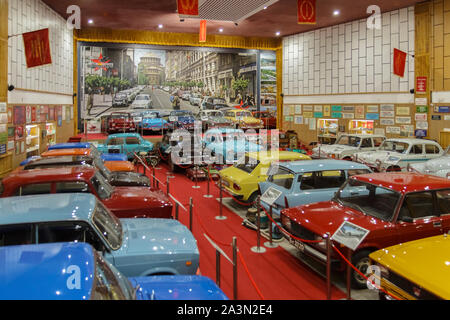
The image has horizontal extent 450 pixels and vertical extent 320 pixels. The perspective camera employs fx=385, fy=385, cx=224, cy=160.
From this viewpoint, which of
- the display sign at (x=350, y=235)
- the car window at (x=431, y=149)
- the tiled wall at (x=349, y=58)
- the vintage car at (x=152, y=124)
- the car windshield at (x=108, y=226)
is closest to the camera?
the car windshield at (x=108, y=226)

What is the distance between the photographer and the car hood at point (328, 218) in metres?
5.54

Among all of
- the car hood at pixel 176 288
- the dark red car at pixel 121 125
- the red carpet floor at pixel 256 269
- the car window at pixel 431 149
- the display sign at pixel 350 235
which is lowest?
the red carpet floor at pixel 256 269

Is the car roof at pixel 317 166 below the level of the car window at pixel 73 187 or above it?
above

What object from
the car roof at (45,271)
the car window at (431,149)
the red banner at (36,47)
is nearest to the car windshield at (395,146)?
the car window at (431,149)

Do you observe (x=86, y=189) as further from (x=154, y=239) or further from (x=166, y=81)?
(x=166, y=81)

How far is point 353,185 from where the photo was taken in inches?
266

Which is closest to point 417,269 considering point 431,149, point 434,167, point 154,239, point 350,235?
point 350,235

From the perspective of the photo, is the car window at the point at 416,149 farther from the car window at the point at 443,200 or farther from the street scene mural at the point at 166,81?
the street scene mural at the point at 166,81

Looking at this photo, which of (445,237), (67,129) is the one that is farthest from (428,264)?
(67,129)

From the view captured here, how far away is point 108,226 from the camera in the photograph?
470cm

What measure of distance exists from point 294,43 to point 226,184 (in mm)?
17952

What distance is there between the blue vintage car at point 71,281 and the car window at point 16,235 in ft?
3.26

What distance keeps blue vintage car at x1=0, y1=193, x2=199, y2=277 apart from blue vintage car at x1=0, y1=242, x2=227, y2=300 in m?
0.75
